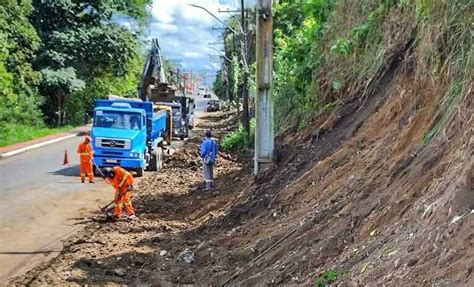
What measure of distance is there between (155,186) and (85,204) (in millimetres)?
4114

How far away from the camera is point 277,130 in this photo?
64.1 feet

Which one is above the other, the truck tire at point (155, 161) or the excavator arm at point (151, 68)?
the excavator arm at point (151, 68)

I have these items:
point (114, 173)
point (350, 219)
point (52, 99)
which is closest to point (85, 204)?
point (114, 173)

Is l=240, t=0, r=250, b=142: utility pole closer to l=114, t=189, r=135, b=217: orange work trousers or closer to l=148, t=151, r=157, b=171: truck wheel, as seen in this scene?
l=148, t=151, r=157, b=171: truck wheel

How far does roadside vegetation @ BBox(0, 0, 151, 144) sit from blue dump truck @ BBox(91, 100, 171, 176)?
13.9 meters

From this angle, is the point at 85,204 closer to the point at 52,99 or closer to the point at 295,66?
the point at 295,66

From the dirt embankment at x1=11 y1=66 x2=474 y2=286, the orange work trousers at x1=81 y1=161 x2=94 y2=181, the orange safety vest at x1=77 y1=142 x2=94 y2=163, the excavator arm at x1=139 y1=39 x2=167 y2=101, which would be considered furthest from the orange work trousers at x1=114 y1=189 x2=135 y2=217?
the excavator arm at x1=139 y1=39 x2=167 y2=101

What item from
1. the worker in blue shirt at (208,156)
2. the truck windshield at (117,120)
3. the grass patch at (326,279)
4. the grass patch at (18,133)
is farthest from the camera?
the grass patch at (18,133)

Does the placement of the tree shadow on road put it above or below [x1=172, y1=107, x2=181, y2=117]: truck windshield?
below

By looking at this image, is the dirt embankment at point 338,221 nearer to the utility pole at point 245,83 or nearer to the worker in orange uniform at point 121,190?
the worker in orange uniform at point 121,190

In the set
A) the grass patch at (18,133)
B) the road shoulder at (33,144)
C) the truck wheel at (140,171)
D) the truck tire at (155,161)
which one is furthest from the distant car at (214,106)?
the truck wheel at (140,171)

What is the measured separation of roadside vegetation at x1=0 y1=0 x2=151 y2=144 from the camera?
39.0 meters

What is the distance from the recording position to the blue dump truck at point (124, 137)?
22.6 meters

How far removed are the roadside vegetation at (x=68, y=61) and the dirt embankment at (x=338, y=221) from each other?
2624 cm
